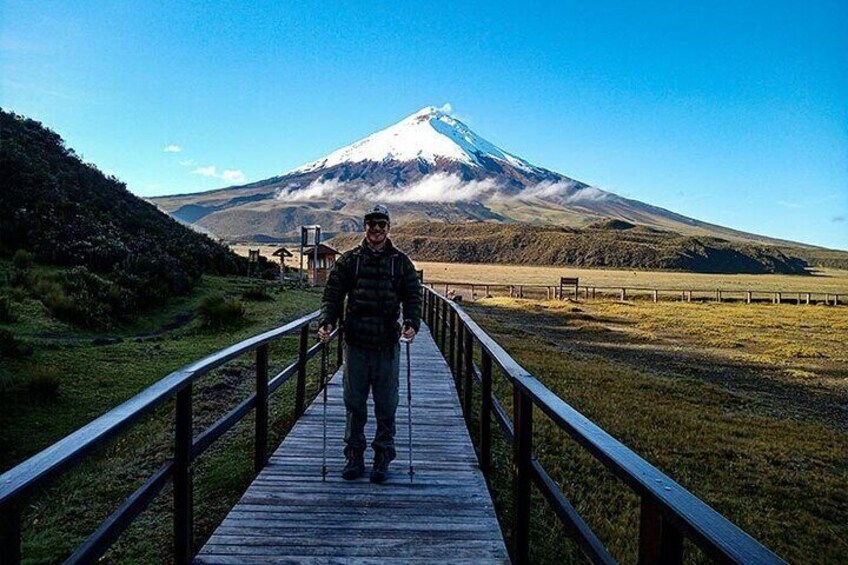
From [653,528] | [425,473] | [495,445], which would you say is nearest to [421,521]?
[425,473]

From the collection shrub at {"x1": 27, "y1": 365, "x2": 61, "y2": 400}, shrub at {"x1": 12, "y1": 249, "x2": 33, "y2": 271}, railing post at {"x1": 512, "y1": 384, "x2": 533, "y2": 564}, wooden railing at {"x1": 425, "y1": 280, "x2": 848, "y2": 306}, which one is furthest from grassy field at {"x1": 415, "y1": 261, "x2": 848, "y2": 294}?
railing post at {"x1": 512, "y1": 384, "x2": 533, "y2": 564}

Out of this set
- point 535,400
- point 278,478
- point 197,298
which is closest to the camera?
point 535,400

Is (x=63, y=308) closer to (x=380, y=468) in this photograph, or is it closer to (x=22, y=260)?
(x=22, y=260)

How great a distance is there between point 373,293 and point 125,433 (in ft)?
14.8

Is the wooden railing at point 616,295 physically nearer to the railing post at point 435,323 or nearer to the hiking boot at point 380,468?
the railing post at point 435,323

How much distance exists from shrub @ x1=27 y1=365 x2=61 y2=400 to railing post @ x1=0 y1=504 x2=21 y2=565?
730cm

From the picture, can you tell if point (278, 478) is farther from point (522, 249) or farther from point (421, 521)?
point (522, 249)

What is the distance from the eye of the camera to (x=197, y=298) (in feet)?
61.6

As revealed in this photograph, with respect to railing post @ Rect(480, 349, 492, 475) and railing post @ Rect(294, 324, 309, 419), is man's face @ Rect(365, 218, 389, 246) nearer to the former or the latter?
railing post @ Rect(480, 349, 492, 475)

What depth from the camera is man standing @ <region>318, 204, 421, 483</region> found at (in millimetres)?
4348

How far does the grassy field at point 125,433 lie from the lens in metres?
4.67

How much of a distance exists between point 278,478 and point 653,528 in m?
3.28

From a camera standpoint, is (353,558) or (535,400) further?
(353,558)

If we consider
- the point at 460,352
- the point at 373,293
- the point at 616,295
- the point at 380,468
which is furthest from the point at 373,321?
the point at 616,295
